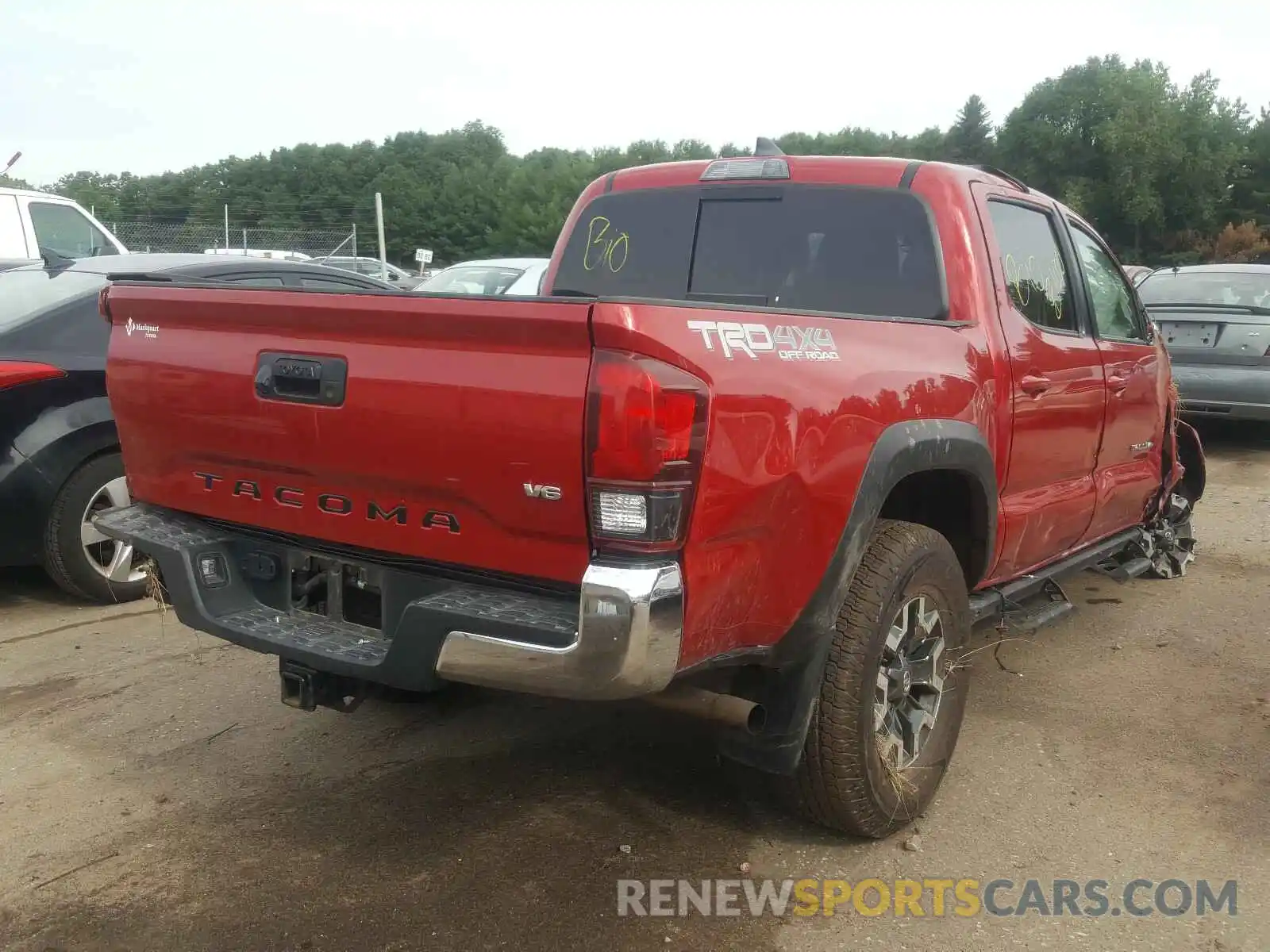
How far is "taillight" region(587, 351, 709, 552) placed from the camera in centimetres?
221

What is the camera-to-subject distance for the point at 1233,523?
7.26m

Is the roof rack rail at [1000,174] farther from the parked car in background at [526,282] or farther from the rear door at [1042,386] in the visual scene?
the parked car in background at [526,282]

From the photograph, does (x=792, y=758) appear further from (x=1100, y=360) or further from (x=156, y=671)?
(x=156, y=671)

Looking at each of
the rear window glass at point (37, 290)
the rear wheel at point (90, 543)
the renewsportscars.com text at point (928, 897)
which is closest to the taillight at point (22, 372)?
the rear window glass at point (37, 290)

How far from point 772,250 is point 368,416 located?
173 cm

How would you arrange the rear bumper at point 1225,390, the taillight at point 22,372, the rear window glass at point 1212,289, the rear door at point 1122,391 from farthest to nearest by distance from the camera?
1. the rear window glass at point 1212,289
2. the rear bumper at point 1225,390
3. the taillight at point 22,372
4. the rear door at point 1122,391

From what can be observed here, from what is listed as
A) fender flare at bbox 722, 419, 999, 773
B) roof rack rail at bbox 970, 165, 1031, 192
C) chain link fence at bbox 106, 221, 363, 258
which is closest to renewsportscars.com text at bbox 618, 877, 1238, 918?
fender flare at bbox 722, 419, 999, 773

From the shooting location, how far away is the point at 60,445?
4840 mm

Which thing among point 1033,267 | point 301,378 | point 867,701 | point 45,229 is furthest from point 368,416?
point 45,229

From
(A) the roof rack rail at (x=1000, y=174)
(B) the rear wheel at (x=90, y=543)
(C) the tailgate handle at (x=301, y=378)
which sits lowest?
(B) the rear wheel at (x=90, y=543)

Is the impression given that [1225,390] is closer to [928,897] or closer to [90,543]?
[928,897]

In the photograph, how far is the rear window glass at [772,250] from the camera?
139 inches

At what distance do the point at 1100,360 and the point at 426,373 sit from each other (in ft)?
9.26

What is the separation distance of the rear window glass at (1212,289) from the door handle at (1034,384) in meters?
6.21
